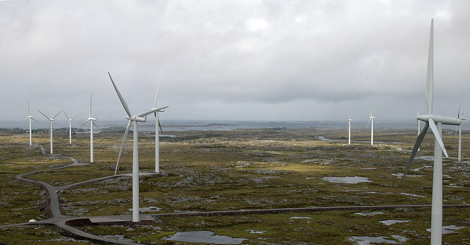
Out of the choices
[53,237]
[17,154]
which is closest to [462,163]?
[53,237]

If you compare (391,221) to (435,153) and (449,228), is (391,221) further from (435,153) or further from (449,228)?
(435,153)

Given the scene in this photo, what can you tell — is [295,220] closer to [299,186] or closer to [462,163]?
[299,186]

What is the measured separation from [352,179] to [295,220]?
169 ft

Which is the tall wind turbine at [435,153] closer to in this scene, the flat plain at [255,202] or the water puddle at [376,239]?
the water puddle at [376,239]

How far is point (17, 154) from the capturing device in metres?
170

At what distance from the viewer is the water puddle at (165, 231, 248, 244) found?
4906 centimetres

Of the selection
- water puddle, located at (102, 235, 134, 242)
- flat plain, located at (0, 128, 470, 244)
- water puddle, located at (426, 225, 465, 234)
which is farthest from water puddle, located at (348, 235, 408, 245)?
water puddle, located at (102, 235, 134, 242)

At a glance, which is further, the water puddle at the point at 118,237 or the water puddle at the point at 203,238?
the water puddle at the point at 203,238

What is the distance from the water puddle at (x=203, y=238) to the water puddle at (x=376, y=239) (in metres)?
14.1

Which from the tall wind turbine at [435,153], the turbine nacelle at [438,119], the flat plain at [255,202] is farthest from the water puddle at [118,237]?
the turbine nacelle at [438,119]

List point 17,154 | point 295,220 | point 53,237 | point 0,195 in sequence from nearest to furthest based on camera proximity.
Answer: point 53,237, point 295,220, point 0,195, point 17,154

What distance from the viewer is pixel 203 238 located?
50719 millimetres

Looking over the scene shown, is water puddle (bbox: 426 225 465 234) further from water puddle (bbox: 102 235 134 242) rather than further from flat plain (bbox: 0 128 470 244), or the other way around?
water puddle (bbox: 102 235 134 242)

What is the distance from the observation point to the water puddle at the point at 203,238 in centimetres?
4906
